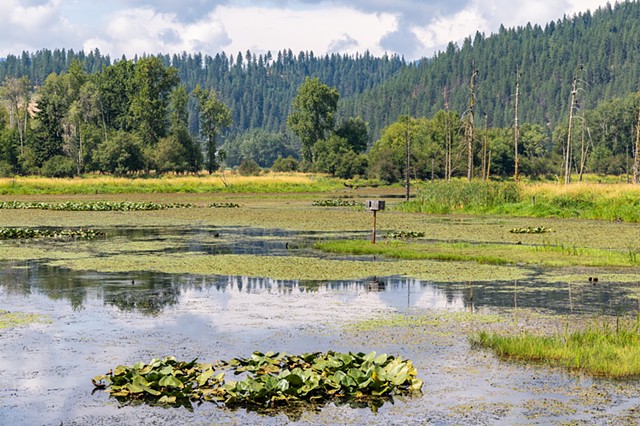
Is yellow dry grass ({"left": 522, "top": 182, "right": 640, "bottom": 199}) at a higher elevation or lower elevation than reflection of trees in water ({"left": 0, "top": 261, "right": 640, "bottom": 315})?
higher

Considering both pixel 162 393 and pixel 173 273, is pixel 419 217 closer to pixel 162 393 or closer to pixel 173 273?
pixel 173 273

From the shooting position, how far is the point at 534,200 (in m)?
58.1

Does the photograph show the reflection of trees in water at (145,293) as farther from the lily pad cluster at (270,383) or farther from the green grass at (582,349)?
the green grass at (582,349)

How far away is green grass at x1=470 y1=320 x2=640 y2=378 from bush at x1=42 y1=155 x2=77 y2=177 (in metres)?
110

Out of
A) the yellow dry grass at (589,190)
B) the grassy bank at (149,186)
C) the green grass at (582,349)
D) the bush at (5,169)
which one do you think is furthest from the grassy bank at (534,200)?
the bush at (5,169)

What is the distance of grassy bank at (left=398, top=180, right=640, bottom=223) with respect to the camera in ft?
172

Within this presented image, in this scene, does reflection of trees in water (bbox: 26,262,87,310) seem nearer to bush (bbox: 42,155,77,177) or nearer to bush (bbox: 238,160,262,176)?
bush (bbox: 42,155,77,177)

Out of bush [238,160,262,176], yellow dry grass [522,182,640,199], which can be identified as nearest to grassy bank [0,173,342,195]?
bush [238,160,262,176]

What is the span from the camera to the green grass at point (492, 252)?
29.2m

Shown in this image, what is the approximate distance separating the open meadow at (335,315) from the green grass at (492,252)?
11 cm

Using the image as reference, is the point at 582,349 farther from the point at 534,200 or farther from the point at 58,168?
the point at 58,168

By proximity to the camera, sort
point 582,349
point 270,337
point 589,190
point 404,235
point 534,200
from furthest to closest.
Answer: point 534,200, point 589,190, point 404,235, point 270,337, point 582,349

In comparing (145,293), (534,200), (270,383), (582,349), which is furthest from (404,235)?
(270,383)

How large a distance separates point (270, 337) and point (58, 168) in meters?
108
